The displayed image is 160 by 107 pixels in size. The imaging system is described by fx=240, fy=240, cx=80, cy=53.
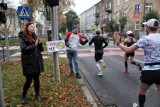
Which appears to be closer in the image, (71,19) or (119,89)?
(119,89)

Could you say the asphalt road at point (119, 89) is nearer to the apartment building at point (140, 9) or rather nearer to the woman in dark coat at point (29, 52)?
the woman in dark coat at point (29, 52)

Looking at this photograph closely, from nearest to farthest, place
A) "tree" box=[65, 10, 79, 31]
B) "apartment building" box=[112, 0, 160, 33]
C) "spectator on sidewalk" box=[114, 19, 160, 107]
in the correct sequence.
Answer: "spectator on sidewalk" box=[114, 19, 160, 107]
"apartment building" box=[112, 0, 160, 33]
"tree" box=[65, 10, 79, 31]

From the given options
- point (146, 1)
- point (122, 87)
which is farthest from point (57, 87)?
point (146, 1)

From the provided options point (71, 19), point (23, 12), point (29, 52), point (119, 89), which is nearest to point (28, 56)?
point (29, 52)

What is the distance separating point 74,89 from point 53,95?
102cm

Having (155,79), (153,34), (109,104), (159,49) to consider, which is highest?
(153,34)

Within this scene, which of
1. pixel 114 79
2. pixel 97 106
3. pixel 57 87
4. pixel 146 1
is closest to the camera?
pixel 97 106

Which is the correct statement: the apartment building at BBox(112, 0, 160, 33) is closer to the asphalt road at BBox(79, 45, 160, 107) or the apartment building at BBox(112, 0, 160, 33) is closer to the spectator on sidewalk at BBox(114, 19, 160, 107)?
the asphalt road at BBox(79, 45, 160, 107)

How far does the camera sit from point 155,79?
429cm

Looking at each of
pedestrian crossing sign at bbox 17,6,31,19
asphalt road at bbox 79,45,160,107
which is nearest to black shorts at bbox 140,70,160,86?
asphalt road at bbox 79,45,160,107

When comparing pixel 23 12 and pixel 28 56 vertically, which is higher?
pixel 23 12

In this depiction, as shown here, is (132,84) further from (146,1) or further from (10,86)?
(146,1)

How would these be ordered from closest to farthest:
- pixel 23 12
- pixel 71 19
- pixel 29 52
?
pixel 29 52 < pixel 23 12 < pixel 71 19

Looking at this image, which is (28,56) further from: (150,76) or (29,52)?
(150,76)
